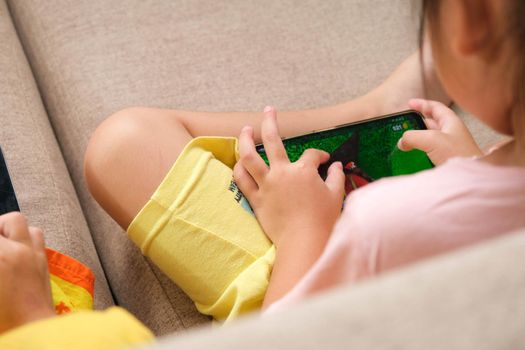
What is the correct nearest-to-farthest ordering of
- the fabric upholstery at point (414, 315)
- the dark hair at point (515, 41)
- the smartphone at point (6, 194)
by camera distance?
1. the fabric upholstery at point (414, 315)
2. the dark hair at point (515, 41)
3. the smartphone at point (6, 194)

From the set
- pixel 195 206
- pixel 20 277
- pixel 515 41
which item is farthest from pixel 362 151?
pixel 20 277

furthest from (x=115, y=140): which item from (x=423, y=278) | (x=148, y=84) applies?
(x=423, y=278)

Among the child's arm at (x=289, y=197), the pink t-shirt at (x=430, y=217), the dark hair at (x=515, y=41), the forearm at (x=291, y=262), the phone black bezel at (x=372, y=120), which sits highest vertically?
the dark hair at (x=515, y=41)

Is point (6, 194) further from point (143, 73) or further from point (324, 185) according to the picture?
point (324, 185)

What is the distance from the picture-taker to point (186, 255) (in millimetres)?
765

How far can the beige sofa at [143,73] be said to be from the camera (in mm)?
918

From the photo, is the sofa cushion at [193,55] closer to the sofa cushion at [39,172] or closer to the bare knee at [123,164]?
the sofa cushion at [39,172]

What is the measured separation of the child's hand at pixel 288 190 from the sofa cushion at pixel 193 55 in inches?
10.6

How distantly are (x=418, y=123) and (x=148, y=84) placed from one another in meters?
0.49

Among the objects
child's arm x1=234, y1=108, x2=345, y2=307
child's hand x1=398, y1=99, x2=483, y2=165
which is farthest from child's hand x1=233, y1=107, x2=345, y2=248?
child's hand x1=398, y1=99, x2=483, y2=165

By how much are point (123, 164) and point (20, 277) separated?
226 mm

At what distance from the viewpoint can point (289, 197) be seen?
78 cm

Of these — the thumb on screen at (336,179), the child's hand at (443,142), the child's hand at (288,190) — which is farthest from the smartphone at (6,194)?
the child's hand at (443,142)

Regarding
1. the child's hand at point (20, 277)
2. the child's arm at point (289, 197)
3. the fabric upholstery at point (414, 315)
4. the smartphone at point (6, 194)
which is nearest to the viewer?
the fabric upholstery at point (414, 315)
